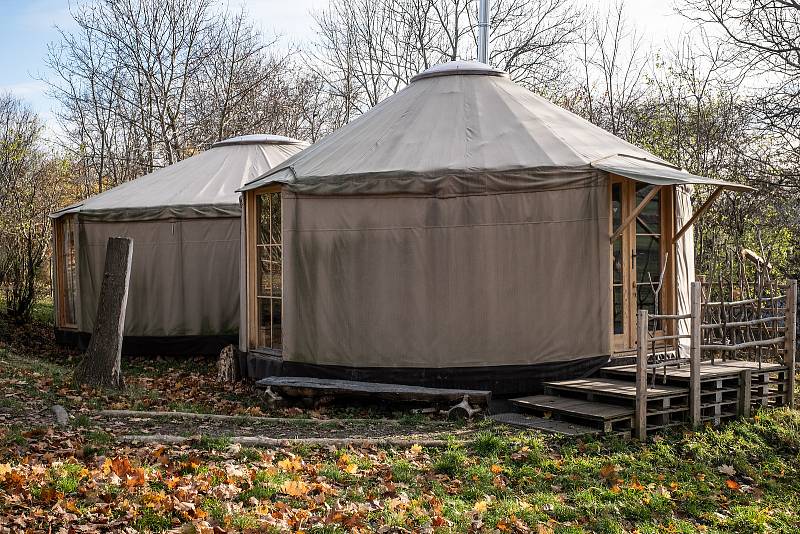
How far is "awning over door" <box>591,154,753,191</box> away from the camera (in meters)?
7.07

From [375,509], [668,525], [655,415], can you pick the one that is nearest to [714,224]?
[655,415]

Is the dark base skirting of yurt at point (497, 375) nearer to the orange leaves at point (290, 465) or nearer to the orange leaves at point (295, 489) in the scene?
the orange leaves at point (290, 465)

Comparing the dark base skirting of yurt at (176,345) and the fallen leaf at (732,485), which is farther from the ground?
the dark base skirting of yurt at (176,345)

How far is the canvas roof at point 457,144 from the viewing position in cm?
746

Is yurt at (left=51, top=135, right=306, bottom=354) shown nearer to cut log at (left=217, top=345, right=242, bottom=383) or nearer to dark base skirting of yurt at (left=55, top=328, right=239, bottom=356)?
dark base skirting of yurt at (left=55, top=328, right=239, bottom=356)

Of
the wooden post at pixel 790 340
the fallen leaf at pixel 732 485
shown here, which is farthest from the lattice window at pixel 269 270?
the wooden post at pixel 790 340

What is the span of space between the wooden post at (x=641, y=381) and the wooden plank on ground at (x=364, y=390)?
130cm

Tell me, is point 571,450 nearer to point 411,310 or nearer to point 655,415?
point 655,415

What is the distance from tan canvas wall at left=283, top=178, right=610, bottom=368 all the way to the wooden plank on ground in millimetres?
323

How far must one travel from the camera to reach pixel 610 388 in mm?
6910

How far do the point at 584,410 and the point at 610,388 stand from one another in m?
0.46

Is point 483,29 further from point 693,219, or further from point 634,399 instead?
point 634,399

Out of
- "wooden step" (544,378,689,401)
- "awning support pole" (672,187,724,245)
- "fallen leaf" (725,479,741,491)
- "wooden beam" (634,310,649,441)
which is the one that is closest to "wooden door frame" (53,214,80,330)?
"wooden step" (544,378,689,401)

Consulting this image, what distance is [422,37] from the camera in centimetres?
2016
